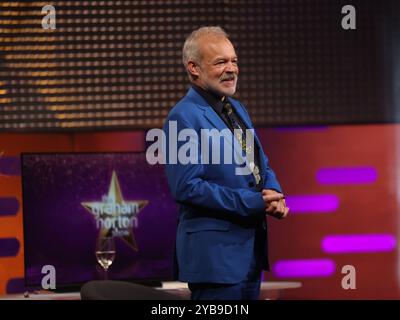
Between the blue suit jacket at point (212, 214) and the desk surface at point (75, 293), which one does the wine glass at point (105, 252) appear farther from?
the blue suit jacket at point (212, 214)

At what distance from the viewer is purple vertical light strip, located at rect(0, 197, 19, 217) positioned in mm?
4457

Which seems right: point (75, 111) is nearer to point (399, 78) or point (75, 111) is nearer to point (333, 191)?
point (333, 191)

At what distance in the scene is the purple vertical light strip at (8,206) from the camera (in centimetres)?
446

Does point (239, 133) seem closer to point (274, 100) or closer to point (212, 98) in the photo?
point (212, 98)

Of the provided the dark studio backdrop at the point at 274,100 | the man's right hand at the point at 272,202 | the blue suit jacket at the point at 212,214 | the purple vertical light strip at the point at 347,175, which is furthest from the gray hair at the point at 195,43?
the purple vertical light strip at the point at 347,175

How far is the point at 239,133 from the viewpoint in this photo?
263 centimetres

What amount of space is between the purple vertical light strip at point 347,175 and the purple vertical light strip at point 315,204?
96 millimetres

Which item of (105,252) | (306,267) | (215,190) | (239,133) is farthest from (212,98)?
(306,267)

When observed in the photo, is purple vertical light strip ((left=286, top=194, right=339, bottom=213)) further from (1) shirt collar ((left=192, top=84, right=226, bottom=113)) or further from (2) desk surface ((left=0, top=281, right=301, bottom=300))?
(1) shirt collar ((left=192, top=84, right=226, bottom=113))

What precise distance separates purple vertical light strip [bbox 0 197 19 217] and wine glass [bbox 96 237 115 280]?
143 cm

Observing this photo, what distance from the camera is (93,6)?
179 inches
